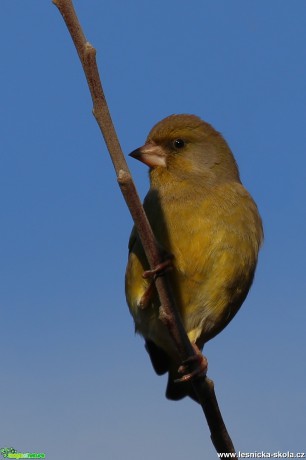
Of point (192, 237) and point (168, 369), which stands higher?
point (192, 237)

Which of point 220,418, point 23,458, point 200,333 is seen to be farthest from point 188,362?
point 200,333

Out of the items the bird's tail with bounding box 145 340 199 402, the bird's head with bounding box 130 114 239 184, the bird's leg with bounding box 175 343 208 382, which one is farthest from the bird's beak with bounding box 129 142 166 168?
the bird's leg with bounding box 175 343 208 382

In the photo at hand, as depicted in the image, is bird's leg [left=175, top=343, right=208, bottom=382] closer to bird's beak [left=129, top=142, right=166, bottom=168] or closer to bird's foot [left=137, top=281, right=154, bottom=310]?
bird's foot [left=137, top=281, right=154, bottom=310]

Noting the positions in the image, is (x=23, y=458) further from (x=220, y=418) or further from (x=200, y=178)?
(x=200, y=178)

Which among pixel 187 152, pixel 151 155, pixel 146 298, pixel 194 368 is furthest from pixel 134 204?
pixel 187 152

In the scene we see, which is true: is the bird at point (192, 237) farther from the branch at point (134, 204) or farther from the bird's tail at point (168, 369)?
the branch at point (134, 204)

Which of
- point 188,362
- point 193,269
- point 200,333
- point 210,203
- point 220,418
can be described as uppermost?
point 210,203

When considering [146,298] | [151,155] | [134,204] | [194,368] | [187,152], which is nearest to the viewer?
[134,204]

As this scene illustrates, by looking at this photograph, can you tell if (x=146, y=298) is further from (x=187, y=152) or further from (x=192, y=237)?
(x=187, y=152)
